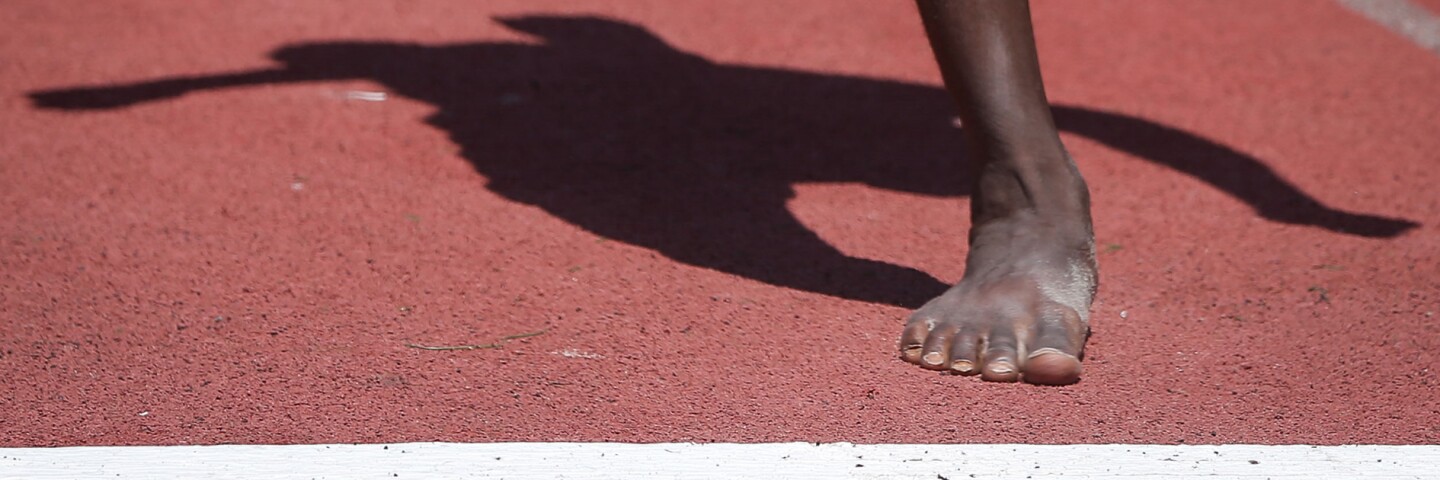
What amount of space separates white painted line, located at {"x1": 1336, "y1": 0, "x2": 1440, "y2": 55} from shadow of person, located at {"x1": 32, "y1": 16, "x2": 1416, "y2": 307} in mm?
1666

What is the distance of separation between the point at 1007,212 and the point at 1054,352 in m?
0.36

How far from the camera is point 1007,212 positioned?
2633 millimetres

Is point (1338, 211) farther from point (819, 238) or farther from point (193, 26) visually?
point (193, 26)

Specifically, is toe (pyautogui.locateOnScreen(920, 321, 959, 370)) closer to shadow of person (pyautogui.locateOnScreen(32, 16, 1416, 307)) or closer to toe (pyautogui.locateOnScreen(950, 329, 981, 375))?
toe (pyautogui.locateOnScreen(950, 329, 981, 375))

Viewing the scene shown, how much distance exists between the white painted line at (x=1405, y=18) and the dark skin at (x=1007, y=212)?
124 inches

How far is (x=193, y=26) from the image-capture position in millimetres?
5090

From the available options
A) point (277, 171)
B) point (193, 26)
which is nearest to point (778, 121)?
point (277, 171)

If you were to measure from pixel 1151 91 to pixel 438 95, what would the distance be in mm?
2084

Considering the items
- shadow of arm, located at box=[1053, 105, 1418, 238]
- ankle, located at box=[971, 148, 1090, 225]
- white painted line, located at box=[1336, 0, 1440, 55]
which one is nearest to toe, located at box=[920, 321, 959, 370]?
ankle, located at box=[971, 148, 1090, 225]

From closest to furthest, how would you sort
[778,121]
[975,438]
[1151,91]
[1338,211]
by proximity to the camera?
1. [975,438]
2. [1338,211]
3. [778,121]
4. [1151,91]

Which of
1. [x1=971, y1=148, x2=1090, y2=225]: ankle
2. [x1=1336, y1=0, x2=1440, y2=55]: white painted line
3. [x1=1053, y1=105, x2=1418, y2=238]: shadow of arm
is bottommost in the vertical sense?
[x1=1336, y1=0, x2=1440, y2=55]: white painted line

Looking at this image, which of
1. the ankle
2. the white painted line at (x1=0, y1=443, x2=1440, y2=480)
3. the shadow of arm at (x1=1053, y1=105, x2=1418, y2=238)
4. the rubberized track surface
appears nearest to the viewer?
the white painted line at (x1=0, y1=443, x2=1440, y2=480)

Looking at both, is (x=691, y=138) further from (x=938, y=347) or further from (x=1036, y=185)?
(x=938, y=347)

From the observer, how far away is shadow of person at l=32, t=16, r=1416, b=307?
10.5ft
